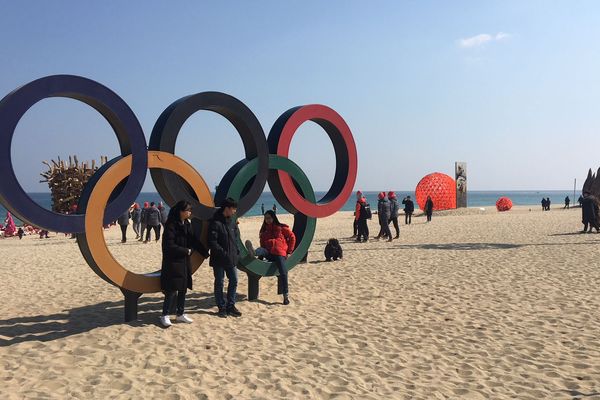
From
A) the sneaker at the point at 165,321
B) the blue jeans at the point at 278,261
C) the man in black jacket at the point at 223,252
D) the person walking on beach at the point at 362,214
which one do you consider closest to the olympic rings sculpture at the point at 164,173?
the blue jeans at the point at 278,261

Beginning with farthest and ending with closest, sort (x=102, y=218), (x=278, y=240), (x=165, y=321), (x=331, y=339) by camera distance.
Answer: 1. (x=278, y=240)
2. (x=102, y=218)
3. (x=165, y=321)
4. (x=331, y=339)

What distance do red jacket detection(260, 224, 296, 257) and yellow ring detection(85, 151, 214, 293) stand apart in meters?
1.45

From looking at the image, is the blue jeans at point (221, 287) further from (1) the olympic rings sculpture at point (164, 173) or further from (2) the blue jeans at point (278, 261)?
(2) the blue jeans at point (278, 261)

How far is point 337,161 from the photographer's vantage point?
10.5 metres

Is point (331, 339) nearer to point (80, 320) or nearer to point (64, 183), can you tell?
point (80, 320)

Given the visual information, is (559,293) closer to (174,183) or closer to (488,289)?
(488,289)

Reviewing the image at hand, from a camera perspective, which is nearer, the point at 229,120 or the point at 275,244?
the point at 275,244

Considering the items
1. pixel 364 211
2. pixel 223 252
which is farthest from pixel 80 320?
pixel 364 211

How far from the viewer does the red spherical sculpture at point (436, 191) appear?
128 ft

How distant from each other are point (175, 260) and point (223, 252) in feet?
2.56

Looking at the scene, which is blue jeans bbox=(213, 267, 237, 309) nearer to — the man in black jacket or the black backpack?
the man in black jacket

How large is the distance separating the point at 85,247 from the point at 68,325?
4.35ft

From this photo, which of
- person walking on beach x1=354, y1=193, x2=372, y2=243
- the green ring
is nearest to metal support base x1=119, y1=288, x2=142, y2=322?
the green ring

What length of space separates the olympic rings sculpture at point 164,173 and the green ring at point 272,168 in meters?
0.02
